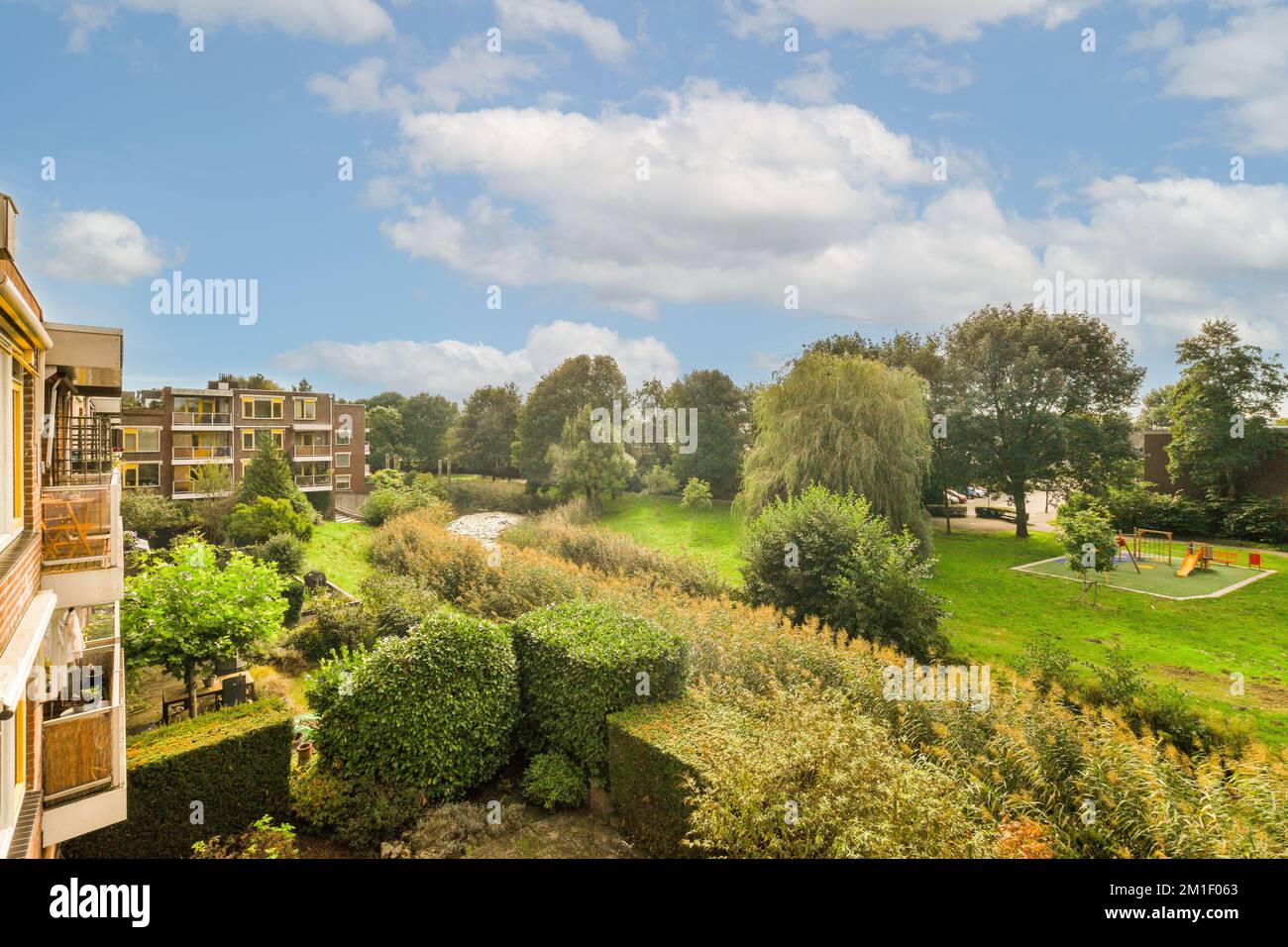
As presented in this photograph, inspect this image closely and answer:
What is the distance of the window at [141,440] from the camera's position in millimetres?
28500

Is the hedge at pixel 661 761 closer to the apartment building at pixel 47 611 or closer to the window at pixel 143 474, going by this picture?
the apartment building at pixel 47 611

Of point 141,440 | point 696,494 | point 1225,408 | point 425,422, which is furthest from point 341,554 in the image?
point 1225,408

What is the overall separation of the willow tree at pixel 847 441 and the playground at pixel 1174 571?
533cm

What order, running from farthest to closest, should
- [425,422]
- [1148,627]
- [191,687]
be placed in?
1. [425,422]
2. [1148,627]
3. [191,687]

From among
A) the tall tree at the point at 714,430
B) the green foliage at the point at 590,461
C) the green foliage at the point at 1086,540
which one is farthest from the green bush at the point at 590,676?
the tall tree at the point at 714,430

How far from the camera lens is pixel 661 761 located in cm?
677

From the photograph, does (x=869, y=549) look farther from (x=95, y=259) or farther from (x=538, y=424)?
(x=538, y=424)

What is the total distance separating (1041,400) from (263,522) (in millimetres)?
32377

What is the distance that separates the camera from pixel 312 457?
33.9 meters

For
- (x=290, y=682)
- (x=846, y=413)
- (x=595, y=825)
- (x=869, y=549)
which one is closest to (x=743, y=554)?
(x=869, y=549)

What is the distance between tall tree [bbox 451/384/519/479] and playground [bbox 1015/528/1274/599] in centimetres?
3606

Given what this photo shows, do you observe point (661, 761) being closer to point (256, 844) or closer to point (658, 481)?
point (256, 844)

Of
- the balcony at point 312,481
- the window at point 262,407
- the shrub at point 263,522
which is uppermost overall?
the window at point 262,407

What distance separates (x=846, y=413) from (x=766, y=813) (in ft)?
59.1
